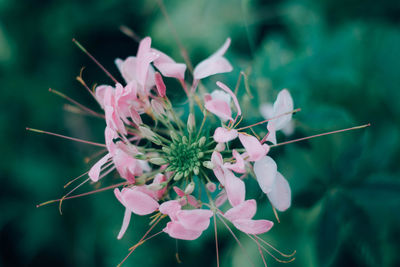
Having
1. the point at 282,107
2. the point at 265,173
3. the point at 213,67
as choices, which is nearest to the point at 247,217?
the point at 265,173

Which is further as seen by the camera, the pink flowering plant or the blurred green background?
the blurred green background

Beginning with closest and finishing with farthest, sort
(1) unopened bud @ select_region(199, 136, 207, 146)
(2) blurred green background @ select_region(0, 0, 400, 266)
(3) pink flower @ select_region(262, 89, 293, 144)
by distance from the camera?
1. (3) pink flower @ select_region(262, 89, 293, 144)
2. (1) unopened bud @ select_region(199, 136, 207, 146)
3. (2) blurred green background @ select_region(0, 0, 400, 266)

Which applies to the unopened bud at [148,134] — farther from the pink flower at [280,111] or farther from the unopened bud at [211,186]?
the pink flower at [280,111]

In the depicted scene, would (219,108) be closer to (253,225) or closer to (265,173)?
(265,173)

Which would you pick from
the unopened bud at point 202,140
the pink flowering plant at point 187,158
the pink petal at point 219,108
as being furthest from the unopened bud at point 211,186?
the pink petal at point 219,108

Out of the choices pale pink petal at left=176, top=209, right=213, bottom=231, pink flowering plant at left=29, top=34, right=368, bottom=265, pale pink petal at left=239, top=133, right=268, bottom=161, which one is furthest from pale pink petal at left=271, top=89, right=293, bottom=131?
pale pink petal at left=176, top=209, right=213, bottom=231

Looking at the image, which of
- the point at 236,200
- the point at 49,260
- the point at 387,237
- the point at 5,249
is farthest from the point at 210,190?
the point at 5,249

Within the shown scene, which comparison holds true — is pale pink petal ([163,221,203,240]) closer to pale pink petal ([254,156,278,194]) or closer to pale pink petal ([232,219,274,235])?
pale pink petal ([232,219,274,235])
